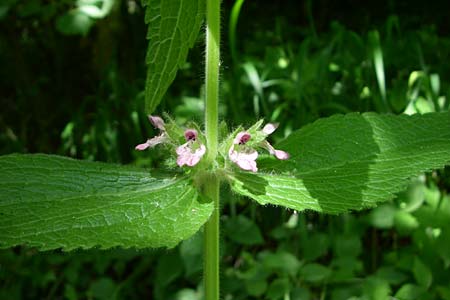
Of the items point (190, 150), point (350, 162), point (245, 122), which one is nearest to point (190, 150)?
point (190, 150)

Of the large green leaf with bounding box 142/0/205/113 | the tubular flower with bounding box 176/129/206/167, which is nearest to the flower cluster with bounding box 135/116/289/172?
the tubular flower with bounding box 176/129/206/167

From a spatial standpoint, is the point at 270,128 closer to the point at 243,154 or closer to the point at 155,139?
the point at 243,154

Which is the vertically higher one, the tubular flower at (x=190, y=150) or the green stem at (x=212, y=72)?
the green stem at (x=212, y=72)

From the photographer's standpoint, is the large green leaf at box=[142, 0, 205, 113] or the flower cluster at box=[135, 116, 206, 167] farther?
the flower cluster at box=[135, 116, 206, 167]

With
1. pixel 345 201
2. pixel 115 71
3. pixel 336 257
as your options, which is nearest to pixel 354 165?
pixel 345 201

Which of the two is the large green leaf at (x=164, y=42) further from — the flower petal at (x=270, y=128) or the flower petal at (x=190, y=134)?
the flower petal at (x=270, y=128)

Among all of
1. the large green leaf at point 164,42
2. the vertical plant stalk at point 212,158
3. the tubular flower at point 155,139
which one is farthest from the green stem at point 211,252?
the large green leaf at point 164,42

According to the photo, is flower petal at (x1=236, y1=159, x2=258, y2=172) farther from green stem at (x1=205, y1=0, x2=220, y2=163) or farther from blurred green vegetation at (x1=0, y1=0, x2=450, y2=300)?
blurred green vegetation at (x1=0, y1=0, x2=450, y2=300)
